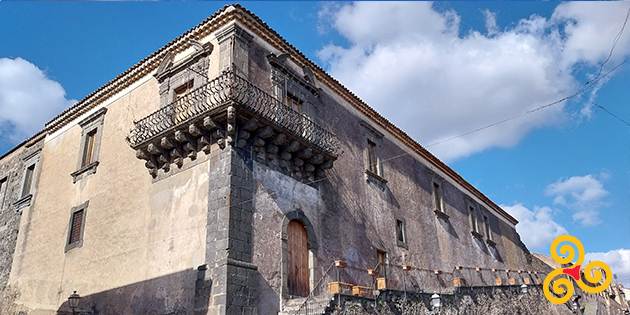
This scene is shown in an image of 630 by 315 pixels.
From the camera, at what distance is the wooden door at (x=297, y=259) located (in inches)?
498

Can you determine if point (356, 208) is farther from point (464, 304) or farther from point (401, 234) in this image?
point (464, 304)

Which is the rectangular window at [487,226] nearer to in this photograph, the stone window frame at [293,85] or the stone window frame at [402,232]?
the stone window frame at [402,232]

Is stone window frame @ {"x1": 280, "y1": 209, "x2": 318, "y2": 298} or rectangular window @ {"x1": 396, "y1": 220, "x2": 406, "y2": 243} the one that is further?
rectangular window @ {"x1": 396, "y1": 220, "x2": 406, "y2": 243}

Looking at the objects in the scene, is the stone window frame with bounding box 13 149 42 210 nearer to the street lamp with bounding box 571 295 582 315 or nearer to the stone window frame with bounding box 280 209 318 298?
the stone window frame with bounding box 280 209 318 298

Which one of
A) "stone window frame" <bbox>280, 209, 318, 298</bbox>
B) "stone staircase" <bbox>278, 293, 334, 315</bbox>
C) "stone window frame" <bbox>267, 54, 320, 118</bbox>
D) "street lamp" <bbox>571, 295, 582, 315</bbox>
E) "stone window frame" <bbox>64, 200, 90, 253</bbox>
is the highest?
"stone window frame" <bbox>267, 54, 320, 118</bbox>

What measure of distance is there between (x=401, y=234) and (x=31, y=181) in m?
14.3

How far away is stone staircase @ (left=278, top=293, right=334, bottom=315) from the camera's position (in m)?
10.9

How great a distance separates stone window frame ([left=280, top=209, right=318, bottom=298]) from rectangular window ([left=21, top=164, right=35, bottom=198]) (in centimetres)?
1169

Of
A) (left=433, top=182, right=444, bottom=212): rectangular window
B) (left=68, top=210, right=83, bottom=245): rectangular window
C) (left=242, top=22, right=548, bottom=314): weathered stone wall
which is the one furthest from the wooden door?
(left=433, top=182, right=444, bottom=212): rectangular window

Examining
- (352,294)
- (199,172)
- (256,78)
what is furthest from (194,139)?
(352,294)

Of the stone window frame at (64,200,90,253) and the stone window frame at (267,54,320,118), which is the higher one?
the stone window frame at (267,54,320,118)

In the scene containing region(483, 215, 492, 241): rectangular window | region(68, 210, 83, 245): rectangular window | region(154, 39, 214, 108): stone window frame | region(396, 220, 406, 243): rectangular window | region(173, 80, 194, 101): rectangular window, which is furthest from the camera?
region(483, 215, 492, 241): rectangular window

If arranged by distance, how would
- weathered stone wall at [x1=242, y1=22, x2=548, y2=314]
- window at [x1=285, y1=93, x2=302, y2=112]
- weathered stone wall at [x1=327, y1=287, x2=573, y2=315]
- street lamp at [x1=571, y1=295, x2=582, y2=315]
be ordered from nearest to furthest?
weathered stone wall at [x1=327, y1=287, x2=573, y2=315] < weathered stone wall at [x1=242, y1=22, x2=548, y2=314] < window at [x1=285, y1=93, x2=302, y2=112] < street lamp at [x1=571, y1=295, x2=582, y2=315]

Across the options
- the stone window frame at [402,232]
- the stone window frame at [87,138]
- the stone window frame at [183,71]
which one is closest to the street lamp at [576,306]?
the stone window frame at [402,232]
